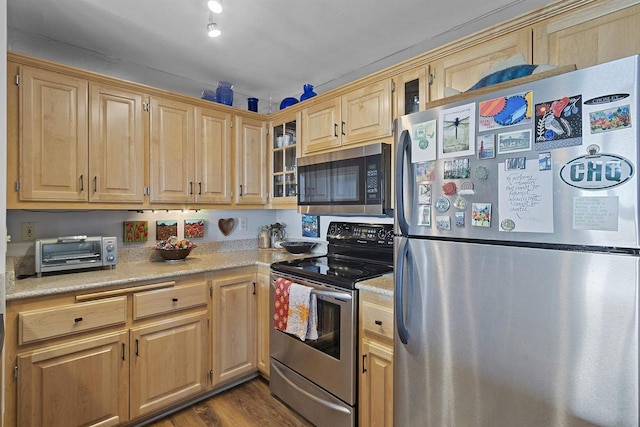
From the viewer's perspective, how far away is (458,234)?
118 centimetres

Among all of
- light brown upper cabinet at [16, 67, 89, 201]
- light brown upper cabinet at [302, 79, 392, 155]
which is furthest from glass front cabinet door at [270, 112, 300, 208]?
light brown upper cabinet at [16, 67, 89, 201]

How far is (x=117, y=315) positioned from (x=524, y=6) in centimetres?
286

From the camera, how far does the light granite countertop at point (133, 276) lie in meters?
1.63

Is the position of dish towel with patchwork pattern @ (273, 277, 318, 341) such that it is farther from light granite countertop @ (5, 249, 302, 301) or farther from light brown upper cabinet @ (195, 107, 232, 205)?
light brown upper cabinet @ (195, 107, 232, 205)

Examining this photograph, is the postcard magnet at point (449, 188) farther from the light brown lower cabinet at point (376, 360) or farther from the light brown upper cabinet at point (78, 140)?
the light brown upper cabinet at point (78, 140)

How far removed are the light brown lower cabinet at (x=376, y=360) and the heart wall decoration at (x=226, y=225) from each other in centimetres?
171

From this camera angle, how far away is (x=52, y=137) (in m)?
1.90

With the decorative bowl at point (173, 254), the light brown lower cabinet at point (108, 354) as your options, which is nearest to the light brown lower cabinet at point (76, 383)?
A: the light brown lower cabinet at point (108, 354)

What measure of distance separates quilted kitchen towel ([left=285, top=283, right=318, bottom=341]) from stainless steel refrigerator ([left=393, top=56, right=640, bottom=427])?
65 cm

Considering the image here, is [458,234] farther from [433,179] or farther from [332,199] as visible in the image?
[332,199]

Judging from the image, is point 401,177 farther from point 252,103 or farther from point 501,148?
point 252,103

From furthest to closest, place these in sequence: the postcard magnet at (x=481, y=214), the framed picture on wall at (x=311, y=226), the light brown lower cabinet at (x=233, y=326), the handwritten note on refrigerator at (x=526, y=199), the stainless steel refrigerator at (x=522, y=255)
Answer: the framed picture on wall at (x=311, y=226) → the light brown lower cabinet at (x=233, y=326) → the postcard magnet at (x=481, y=214) → the handwritten note on refrigerator at (x=526, y=199) → the stainless steel refrigerator at (x=522, y=255)

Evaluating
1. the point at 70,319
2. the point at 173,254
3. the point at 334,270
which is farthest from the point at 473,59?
the point at 70,319

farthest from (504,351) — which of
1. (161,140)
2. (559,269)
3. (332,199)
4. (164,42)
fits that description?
(164,42)
